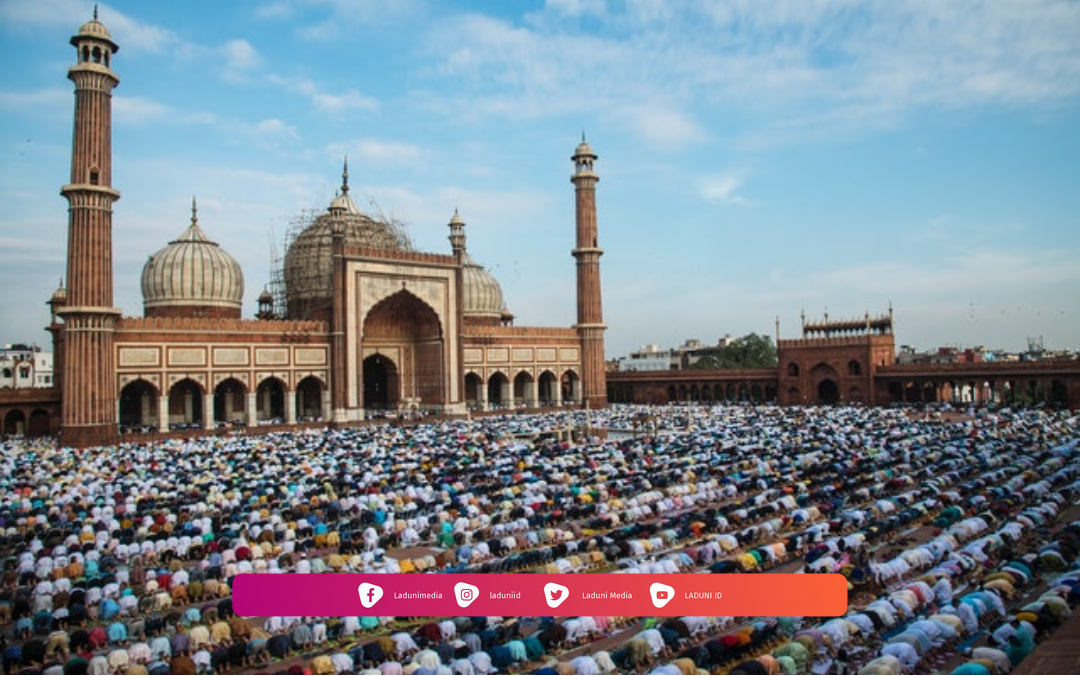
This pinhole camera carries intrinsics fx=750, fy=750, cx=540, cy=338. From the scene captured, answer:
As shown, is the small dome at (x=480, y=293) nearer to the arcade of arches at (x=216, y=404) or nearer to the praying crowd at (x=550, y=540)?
the arcade of arches at (x=216, y=404)

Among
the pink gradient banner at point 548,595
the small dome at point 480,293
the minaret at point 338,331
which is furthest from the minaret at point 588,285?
the pink gradient banner at point 548,595

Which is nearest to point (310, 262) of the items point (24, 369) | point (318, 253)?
point (318, 253)

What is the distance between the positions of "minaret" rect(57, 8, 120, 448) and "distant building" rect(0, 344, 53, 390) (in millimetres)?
30728

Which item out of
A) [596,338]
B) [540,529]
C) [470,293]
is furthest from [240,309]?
[540,529]

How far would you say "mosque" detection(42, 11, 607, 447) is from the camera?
28.7 metres

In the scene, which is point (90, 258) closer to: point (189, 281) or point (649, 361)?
point (189, 281)

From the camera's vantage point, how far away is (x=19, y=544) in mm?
13906

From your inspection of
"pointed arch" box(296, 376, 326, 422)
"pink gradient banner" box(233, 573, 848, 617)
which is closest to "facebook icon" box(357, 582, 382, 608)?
"pink gradient banner" box(233, 573, 848, 617)

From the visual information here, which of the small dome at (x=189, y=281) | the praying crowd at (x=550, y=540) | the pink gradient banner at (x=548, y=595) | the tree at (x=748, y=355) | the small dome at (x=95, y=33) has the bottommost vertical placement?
the praying crowd at (x=550, y=540)

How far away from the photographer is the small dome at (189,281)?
35.8 metres

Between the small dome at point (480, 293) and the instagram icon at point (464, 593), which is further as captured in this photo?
the small dome at point (480, 293)

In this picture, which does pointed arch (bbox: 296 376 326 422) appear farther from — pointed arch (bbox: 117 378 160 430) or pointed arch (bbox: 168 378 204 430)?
pointed arch (bbox: 117 378 160 430)

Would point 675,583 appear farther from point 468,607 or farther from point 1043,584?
point 1043,584

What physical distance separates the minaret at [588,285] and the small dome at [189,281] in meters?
19.7
